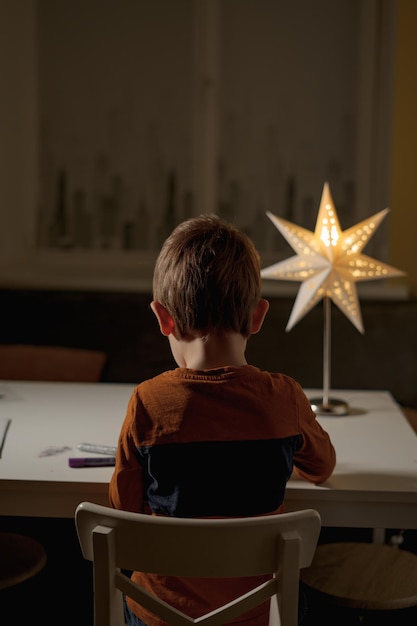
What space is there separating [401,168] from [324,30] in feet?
2.41

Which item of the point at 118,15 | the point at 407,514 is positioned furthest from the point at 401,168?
the point at 407,514

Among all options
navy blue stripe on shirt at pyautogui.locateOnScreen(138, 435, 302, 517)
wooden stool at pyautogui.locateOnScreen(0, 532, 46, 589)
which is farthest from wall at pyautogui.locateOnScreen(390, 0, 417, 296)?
navy blue stripe on shirt at pyautogui.locateOnScreen(138, 435, 302, 517)

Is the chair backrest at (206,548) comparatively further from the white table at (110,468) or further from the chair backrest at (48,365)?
the chair backrest at (48,365)

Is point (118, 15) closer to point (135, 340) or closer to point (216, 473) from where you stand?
point (135, 340)

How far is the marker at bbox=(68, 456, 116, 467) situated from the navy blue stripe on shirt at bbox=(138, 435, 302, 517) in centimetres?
25

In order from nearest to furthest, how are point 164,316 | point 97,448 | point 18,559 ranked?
1. point 164,316
2. point 97,448
3. point 18,559

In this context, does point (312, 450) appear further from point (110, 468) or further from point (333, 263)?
point (333, 263)

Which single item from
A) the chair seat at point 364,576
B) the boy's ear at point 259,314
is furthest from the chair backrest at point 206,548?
the chair seat at point 364,576

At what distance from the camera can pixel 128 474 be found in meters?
1.44

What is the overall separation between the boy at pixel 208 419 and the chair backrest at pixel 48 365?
138cm

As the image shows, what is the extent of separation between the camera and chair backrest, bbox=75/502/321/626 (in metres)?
1.20

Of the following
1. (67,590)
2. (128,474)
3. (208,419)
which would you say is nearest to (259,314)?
(208,419)

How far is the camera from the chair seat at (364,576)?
5.88ft

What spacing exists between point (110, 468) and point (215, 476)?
323 mm
